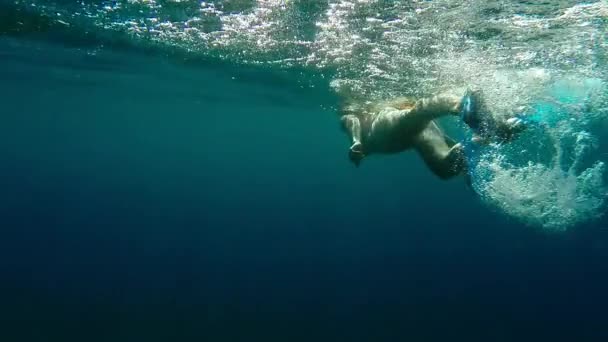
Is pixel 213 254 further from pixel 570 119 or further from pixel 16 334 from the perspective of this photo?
pixel 570 119

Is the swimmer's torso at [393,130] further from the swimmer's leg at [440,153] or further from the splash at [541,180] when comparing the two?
the splash at [541,180]

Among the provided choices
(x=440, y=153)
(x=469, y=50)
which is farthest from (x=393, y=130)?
(x=469, y=50)

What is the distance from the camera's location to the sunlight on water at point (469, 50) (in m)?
6.98

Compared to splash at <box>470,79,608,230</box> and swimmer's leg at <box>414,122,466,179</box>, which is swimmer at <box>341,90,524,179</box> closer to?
swimmer's leg at <box>414,122,466,179</box>

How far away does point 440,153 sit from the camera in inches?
233

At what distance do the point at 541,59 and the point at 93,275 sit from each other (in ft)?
103

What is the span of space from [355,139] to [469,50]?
4.98 m

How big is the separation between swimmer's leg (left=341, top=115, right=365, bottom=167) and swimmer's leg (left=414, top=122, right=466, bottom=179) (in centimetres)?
93

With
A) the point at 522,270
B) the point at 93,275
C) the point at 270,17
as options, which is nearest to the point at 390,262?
the point at 522,270

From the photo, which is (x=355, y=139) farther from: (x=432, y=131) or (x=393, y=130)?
(x=432, y=131)

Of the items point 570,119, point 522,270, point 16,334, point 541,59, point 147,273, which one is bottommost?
point 522,270

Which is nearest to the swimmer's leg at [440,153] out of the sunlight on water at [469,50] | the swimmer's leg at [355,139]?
the sunlight on water at [469,50]

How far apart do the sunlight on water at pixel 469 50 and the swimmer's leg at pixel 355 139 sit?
1812mm

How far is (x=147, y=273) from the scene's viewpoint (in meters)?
31.1
